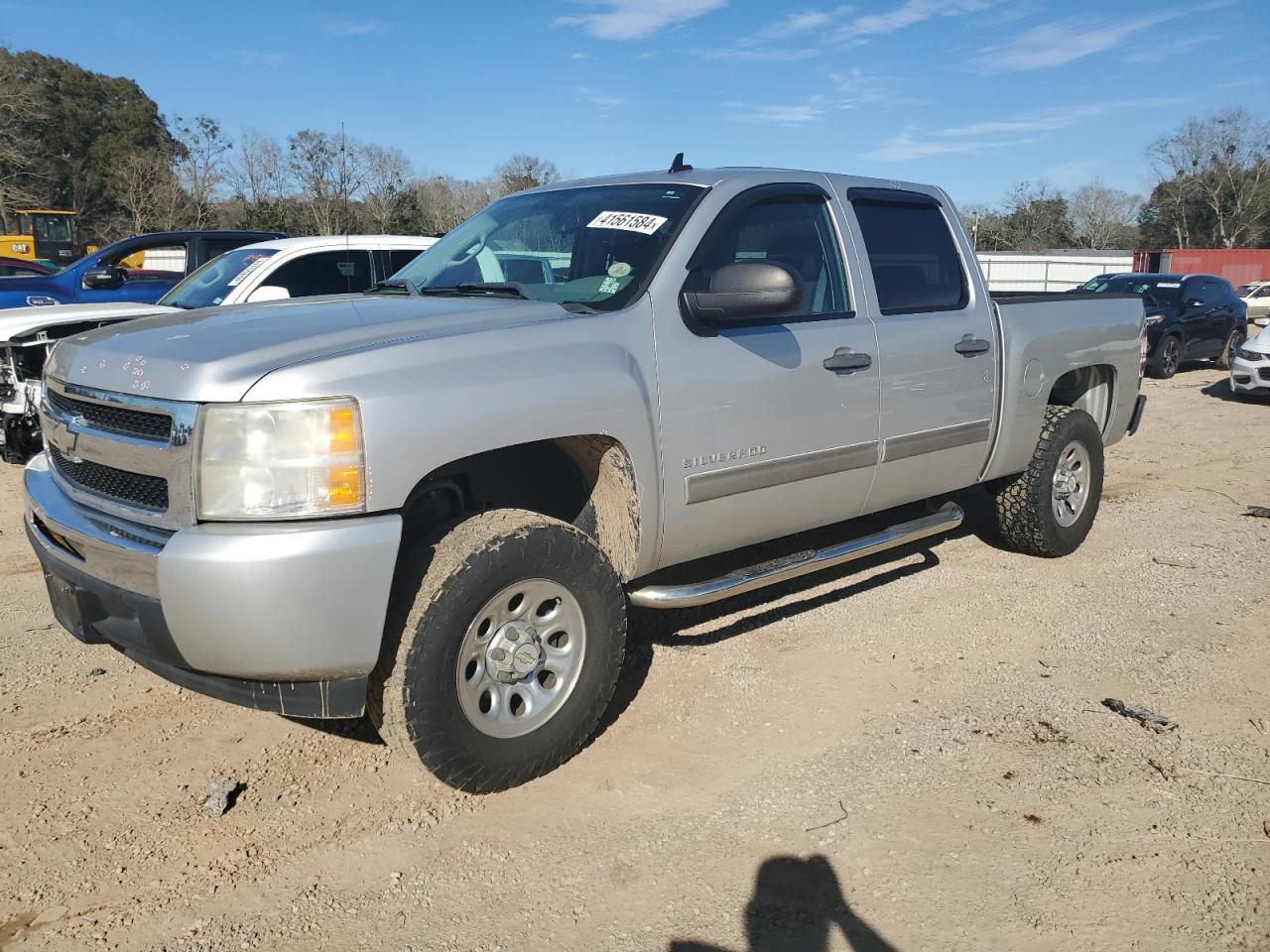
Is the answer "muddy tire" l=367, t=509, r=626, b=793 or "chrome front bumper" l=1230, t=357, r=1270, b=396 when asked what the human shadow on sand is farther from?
"chrome front bumper" l=1230, t=357, r=1270, b=396

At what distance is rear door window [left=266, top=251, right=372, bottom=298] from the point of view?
7598mm

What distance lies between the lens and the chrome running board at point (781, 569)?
11.8 feet

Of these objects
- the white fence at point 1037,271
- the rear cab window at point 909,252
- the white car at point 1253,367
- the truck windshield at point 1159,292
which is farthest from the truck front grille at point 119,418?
the white fence at point 1037,271

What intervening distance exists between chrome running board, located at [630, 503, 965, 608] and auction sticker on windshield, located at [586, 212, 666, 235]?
1.35 meters

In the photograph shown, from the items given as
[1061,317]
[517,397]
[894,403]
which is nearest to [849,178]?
[894,403]

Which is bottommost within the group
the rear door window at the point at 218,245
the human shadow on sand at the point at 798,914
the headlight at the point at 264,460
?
the human shadow on sand at the point at 798,914

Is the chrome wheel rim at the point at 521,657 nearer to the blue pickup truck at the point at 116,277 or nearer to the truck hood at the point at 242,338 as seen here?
the truck hood at the point at 242,338

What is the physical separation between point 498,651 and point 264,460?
94cm

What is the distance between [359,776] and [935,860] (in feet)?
6.08

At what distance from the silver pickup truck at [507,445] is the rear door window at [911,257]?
0.02 m

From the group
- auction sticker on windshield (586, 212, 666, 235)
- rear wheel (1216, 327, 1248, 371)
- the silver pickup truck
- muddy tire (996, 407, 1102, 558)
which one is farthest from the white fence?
auction sticker on windshield (586, 212, 666, 235)

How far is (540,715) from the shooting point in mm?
3311

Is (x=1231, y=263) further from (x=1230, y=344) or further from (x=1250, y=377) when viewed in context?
(x=1250, y=377)

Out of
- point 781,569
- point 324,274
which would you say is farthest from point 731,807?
point 324,274
